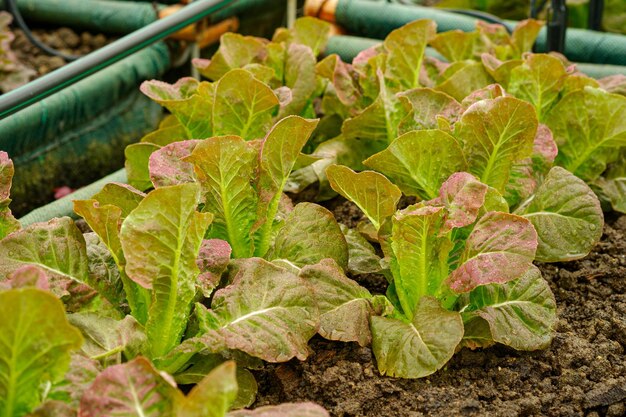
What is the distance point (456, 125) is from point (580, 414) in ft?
1.56

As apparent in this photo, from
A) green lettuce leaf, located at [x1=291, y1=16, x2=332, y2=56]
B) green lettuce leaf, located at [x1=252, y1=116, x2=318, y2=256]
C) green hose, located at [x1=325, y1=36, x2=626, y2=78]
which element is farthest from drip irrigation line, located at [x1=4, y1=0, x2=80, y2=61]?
green lettuce leaf, located at [x1=252, y1=116, x2=318, y2=256]

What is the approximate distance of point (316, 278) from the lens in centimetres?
116

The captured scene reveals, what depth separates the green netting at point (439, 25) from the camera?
2.13 metres

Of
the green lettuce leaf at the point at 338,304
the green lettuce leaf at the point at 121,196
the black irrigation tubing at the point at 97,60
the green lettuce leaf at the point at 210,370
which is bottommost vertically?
the green lettuce leaf at the point at 210,370

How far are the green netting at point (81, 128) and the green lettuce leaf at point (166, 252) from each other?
40.6 inches

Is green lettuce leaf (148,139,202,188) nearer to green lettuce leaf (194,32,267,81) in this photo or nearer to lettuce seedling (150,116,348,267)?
lettuce seedling (150,116,348,267)

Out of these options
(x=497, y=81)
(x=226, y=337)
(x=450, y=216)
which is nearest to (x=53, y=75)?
(x=226, y=337)

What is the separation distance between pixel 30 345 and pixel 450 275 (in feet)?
1.86

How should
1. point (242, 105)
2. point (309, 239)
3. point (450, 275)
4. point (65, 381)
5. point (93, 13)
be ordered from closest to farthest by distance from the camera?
point (65, 381) < point (450, 275) < point (309, 239) < point (242, 105) < point (93, 13)

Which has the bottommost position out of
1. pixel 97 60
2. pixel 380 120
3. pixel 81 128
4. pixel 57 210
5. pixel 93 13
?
pixel 81 128

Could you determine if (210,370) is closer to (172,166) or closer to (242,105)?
(172,166)

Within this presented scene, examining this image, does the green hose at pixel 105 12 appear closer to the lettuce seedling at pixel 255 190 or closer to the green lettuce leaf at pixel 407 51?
the green lettuce leaf at pixel 407 51

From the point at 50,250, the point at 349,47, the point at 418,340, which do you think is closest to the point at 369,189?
the point at 418,340

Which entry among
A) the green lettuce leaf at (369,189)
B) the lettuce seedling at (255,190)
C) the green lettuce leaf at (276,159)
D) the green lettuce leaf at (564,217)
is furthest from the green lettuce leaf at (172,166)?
the green lettuce leaf at (564,217)
